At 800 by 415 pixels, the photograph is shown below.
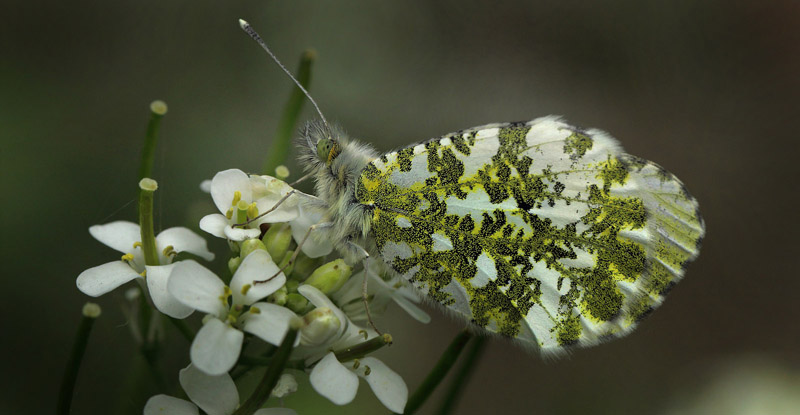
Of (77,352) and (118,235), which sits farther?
(118,235)

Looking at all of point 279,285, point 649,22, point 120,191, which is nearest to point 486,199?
point 279,285

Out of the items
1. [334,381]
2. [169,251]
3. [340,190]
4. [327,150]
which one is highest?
[327,150]

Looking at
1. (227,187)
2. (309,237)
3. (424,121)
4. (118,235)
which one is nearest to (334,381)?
(309,237)

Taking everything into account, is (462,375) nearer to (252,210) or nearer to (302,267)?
(302,267)

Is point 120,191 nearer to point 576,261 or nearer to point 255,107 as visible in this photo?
point 255,107

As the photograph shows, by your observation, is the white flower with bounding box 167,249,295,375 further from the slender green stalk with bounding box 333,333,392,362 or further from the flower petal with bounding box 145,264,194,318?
the slender green stalk with bounding box 333,333,392,362

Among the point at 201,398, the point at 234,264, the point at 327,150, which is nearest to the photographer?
the point at 201,398

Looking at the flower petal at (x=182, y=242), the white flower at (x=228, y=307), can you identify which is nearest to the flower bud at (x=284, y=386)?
the white flower at (x=228, y=307)
